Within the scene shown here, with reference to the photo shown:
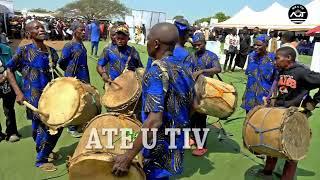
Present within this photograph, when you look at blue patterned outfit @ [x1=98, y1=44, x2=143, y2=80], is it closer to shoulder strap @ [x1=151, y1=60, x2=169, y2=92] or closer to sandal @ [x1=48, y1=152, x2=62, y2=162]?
sandal @ [x1=48, y1=152, x2=62, y2=162]

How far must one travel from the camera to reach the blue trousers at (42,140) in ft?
14.9

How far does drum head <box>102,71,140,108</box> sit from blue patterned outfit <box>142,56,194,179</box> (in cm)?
121

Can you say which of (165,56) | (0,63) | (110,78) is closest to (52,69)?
(110,78)

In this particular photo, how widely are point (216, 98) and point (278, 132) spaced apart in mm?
1080

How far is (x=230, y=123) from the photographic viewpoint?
689 cm

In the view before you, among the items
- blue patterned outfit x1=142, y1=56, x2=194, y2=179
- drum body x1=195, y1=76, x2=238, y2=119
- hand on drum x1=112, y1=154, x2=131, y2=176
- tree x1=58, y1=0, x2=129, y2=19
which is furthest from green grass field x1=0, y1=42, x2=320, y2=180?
tree x1=58, y1=0, x2=129, y2=19

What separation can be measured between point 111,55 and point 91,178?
2.47 metres

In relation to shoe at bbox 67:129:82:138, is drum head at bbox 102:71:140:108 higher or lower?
higher

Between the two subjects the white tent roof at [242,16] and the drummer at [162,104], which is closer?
the drummer at [162,104]

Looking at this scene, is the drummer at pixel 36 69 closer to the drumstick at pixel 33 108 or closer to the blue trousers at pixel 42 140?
the blue trousers at pixel 42 140

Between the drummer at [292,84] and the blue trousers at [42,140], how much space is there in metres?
2.79

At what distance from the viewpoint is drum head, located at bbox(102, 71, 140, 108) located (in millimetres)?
3877

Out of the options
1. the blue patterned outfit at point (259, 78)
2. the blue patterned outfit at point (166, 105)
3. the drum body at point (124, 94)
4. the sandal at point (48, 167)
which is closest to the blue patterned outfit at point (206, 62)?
the blue patterned outfit at point (259, 78)

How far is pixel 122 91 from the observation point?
4047mm
